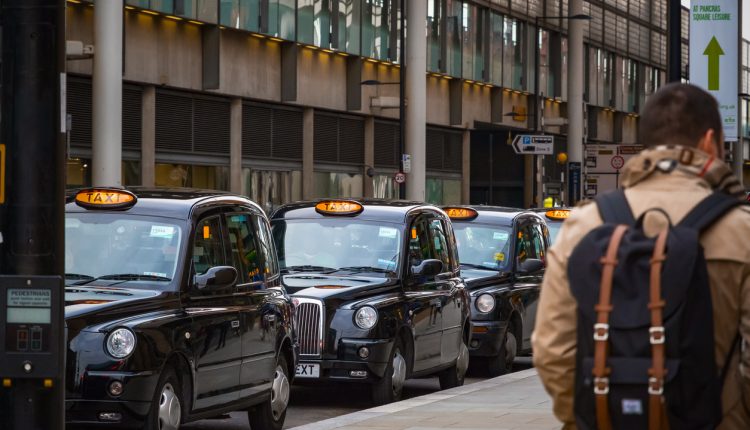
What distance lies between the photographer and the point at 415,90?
171ft

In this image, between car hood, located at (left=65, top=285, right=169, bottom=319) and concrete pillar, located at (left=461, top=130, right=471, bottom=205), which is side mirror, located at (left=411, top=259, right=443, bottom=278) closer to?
car hood, located at (left=65, top=285, right=169, bottom=319)

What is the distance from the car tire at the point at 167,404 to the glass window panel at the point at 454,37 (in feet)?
157

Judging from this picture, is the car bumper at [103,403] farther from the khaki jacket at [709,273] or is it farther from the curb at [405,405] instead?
the khaki jacket at [709,273]

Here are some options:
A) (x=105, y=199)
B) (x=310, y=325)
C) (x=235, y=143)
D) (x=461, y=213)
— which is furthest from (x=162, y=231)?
(x=235, y=143)

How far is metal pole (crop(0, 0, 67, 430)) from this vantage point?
7.23 m

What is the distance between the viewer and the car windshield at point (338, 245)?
51.3 feet

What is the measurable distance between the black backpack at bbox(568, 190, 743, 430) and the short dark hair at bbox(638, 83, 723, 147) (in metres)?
0.34

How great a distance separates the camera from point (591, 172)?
4512cm

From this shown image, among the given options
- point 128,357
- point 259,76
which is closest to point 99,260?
point 128,357

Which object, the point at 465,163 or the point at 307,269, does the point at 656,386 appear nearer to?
the point at 307,269

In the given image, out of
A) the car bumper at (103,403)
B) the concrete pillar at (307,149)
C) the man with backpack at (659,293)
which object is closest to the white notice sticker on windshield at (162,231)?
the car bumper at (103,403)

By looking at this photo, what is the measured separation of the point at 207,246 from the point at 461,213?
28.3ft

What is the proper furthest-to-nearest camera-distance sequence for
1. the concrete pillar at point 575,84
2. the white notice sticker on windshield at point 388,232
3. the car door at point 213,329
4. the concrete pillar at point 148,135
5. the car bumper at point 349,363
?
the concrete pillar at point 575,84 < the concrete pillar at point 148,135 < the white notice sticker on windshield at point 388,232 < the car bumper at point 349,363 < the car door at point 213,329

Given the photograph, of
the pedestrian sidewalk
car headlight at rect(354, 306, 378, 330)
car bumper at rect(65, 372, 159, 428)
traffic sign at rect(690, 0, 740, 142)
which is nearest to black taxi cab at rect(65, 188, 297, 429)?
car bumper at rect(65, 372, 159, 428)
